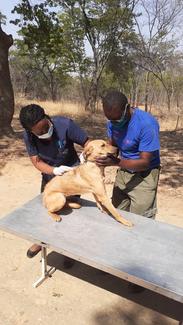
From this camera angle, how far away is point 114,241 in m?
3.15

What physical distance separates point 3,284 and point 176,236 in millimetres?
1794

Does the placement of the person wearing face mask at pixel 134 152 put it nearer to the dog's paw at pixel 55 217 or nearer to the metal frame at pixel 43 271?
the dog's paw at pixel 55 217

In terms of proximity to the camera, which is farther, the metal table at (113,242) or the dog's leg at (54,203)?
the dog's leg at (54,203)

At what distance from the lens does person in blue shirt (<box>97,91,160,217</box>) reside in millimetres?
3178

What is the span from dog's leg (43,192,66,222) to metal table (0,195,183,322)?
57 millimetres

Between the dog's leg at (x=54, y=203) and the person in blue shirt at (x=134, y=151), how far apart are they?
54 centimetres

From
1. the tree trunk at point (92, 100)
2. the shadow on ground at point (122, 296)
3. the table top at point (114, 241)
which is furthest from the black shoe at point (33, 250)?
the tree trunk at point (92, 100)

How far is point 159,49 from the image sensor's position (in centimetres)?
2153

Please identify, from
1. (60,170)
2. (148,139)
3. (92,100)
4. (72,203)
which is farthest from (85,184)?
(92,100)

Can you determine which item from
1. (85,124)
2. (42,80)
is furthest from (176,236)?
(42,80)

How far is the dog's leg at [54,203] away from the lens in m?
3.53

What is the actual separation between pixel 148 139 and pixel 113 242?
0.93m

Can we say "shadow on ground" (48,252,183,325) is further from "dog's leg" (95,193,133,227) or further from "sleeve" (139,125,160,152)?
"sleeve" (139,125,160,152)

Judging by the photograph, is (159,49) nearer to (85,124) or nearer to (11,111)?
(85,124)
